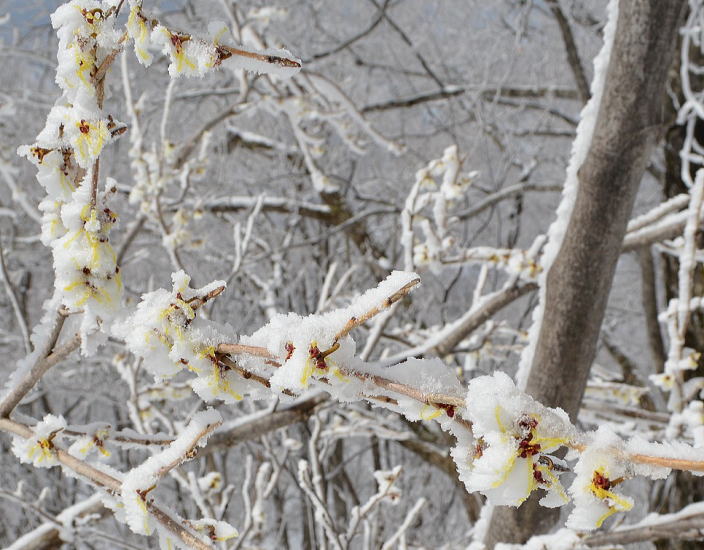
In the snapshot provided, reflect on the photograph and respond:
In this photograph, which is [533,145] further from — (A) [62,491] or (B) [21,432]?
(A) [62,491]

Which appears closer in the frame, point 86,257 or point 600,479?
point 600,479

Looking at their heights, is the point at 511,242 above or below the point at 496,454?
above

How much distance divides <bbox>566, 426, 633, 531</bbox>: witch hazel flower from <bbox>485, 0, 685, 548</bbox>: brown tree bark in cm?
86

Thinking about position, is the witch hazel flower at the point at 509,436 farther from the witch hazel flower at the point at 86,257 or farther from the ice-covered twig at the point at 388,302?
the witch hazel flower at the point at 86,257

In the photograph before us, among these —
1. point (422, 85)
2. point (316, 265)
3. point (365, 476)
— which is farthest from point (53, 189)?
point (365, 476)

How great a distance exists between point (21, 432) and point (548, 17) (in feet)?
20.3

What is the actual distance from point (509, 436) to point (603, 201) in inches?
37.0

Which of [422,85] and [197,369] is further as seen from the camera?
[422,85]

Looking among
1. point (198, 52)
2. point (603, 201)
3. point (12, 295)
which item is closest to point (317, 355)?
point (198, 52)

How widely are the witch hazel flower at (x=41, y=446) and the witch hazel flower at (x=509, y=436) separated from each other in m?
0.57

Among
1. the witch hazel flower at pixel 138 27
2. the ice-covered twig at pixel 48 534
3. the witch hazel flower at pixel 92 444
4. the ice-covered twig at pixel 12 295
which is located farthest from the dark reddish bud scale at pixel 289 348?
the ice-covered twig at pixel 48 534

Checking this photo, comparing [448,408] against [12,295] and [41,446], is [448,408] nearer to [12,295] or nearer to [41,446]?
[41,446]

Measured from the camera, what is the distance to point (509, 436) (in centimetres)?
45

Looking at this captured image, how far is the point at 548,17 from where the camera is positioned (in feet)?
18.8
